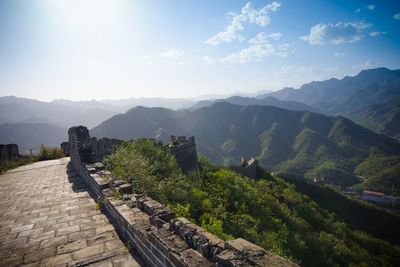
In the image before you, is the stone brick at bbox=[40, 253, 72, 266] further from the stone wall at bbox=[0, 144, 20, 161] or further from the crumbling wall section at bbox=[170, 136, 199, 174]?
the stone wall at bbox=[0, 144, 20, 161]

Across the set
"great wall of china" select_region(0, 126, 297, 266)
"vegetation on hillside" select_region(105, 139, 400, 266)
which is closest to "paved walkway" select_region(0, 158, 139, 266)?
"great wall of china" select_region(0, 126, 297, 266)

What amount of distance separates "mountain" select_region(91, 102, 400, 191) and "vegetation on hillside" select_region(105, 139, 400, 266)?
92.9 metres

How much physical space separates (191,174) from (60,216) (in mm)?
8995

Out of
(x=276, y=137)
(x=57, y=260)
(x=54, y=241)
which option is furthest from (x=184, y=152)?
(x=276, y=137)

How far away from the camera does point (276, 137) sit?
164250 millimetres

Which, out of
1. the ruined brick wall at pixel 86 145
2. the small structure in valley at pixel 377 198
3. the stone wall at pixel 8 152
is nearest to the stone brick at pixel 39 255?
the ruined brick wall at pixel 86 145

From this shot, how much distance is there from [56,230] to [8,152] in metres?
14.9

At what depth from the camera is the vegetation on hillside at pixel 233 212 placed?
7340mm

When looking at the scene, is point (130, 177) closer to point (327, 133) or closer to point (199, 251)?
point (199, 251)

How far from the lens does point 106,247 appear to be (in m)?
4.43

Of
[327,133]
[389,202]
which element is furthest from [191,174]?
[327,133]

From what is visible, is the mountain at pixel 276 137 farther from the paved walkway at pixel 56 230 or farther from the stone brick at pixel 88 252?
the stone brick at pixel 88 252

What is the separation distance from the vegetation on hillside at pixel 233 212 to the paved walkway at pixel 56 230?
1358 mm

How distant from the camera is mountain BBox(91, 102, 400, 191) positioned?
413 ft
